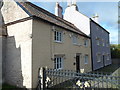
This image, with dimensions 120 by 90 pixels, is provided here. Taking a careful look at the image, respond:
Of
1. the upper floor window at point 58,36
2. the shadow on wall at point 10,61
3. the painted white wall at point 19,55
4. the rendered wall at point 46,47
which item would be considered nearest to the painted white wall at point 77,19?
the rendered wall at point 46,47

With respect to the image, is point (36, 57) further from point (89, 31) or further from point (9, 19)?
point (89, 31)

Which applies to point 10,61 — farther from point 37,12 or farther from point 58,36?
point 37,12

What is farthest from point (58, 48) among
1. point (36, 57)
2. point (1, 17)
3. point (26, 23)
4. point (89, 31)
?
point (89, 31)

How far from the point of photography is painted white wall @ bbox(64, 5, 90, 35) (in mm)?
19638

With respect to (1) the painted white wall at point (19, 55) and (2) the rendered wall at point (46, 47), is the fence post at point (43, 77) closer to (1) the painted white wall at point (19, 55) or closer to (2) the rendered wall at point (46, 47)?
(2) the rendered wall at point (46, 47)

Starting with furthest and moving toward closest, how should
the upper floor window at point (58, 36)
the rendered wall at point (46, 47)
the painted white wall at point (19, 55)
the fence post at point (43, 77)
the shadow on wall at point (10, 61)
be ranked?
the upper floor window at point (58, 36)
the shadow on wall at point (10, 61)
the rendered wall at point (46, 47)
the painted white wall at point (19, 55)
the fence post at point (43, 77)

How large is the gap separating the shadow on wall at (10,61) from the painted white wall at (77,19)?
44.5ft

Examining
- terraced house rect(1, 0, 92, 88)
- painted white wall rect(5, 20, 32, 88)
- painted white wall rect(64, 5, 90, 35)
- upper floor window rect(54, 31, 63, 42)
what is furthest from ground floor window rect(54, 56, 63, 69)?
painted white wall rect(64, 5, 90, 35)

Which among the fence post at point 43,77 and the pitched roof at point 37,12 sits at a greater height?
the pitched roof at point 37,12

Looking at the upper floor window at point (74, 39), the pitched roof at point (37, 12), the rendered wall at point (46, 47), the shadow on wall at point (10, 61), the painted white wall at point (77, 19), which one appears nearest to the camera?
the rendered wall at point (46, 47)

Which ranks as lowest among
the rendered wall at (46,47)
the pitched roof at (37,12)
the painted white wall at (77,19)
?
the rendered wall at (46,47)

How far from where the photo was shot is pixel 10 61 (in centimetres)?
946

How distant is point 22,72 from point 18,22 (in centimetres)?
407

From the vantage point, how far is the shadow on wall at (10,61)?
886 centimetres
